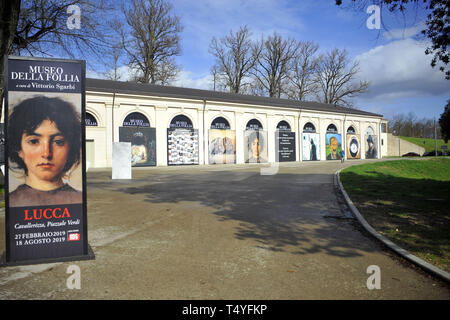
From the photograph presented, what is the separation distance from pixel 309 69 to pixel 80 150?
199 feet

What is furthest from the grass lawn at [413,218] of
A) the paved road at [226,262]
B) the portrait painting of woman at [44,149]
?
the portrait painting of woman at [44,149]

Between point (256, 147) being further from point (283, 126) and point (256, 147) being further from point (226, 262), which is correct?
point (226, 262)

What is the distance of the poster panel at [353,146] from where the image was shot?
48.7m

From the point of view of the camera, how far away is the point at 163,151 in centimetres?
3153

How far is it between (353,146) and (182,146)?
30020mm

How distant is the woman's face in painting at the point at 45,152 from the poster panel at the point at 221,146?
97.7 feet

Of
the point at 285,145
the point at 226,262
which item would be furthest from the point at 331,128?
the point at 226,262

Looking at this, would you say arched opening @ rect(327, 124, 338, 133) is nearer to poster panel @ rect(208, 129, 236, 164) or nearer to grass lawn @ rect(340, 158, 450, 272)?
poster panel @ rect(208, 129, 236, 164)

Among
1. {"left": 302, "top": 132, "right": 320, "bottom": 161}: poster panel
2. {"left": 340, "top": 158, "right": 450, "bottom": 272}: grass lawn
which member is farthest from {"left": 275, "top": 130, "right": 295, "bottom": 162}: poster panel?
{"left": 340, "top": 158, "right": 450, "bottom": 272}: grass lawn

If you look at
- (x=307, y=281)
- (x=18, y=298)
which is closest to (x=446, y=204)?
(x=307, y=281)

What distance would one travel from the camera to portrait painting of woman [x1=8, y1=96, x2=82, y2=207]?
171 inches

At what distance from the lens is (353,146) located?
162ft

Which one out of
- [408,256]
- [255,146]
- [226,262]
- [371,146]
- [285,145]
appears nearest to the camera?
[226,262]

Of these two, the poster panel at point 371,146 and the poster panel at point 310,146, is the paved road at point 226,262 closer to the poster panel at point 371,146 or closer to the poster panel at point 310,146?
the poster panel at point 310,146
